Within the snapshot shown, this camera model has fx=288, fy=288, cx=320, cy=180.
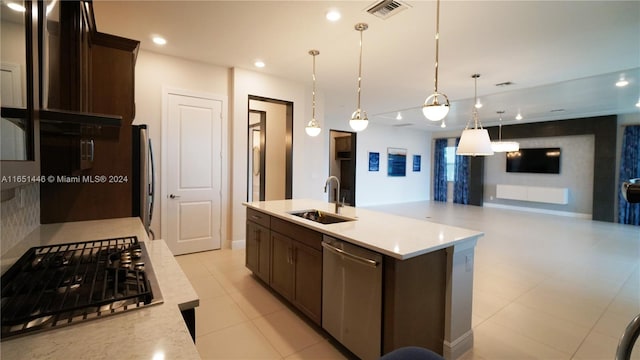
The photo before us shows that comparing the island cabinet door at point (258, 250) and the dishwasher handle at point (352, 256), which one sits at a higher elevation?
the dishwasher handle at point (352, 256)

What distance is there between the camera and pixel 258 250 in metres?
3.32

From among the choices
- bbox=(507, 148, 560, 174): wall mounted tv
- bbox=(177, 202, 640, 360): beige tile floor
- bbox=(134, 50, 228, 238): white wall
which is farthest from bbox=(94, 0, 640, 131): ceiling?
bbox=(507, 148, 560, 174): wall mounted tv

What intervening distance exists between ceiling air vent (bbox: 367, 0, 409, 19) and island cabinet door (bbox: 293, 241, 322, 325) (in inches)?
91.9

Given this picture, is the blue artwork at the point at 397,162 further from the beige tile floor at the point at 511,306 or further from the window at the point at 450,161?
the beige tile floor at the point at 511,306

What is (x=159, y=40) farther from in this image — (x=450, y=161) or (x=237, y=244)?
(x=450, y=161)

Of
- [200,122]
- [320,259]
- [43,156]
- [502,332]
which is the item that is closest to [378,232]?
[320,259]

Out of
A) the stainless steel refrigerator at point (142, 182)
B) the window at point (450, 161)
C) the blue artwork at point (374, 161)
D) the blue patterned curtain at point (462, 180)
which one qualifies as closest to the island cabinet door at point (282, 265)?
the stainless steel refrigerator at point (142, 182)

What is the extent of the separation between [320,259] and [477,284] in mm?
2273

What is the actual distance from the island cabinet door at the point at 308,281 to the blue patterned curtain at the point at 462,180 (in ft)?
31.4

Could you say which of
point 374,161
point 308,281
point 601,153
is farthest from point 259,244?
point 601,153

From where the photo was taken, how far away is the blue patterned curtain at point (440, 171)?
11305 millimetres

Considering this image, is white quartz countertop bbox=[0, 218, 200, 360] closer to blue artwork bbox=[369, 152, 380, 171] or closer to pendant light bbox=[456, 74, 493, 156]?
pendant light bbox=[456, 74, 493, 156]

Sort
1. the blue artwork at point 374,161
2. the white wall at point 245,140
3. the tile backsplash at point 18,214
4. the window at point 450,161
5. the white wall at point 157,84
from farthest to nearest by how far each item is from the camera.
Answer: the window at point 450,161 → the blue artwork at point 374,161 → the white wall at point 245,140 → the white wall at point 157,84 → the tile backsplash at point 18,214

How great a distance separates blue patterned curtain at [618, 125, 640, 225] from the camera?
277 inches
